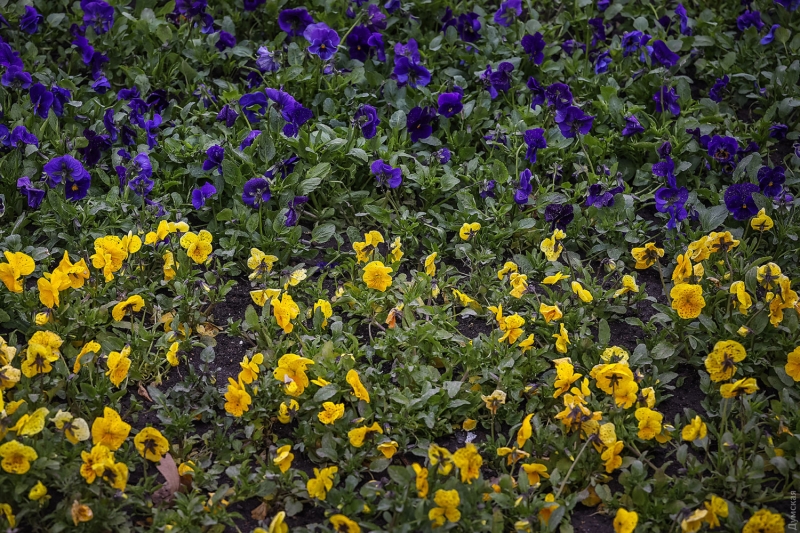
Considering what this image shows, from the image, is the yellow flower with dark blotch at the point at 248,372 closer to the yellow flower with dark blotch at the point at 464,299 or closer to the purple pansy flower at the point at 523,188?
the yellow flower with dark blotch at the point at 464,299

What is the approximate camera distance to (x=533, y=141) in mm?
3883

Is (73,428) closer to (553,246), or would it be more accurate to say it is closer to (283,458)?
(283,458)

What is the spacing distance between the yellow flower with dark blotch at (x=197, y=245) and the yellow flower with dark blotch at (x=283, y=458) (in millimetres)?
963

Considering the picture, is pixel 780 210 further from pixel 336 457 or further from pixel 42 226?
pixel 42 226

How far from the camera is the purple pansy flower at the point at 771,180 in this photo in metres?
3.69

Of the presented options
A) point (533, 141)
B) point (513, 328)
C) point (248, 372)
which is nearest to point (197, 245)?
point (248, 372)

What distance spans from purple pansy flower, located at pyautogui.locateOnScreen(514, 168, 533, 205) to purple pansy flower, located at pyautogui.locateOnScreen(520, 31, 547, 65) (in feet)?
3.58

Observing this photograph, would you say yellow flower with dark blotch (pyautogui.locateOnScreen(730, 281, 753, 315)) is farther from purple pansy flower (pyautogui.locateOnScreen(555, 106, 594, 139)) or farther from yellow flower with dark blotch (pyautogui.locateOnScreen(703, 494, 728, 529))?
purple pansy flower (pyautogui.locateOnScreen(555, 106, 594, 139))

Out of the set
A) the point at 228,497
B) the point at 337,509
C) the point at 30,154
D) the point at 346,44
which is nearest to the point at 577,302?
the point at 337,509

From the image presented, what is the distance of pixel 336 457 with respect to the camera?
8.99 ft

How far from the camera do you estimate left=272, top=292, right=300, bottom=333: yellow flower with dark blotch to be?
2994 millimetres

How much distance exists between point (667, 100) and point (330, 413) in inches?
99.8

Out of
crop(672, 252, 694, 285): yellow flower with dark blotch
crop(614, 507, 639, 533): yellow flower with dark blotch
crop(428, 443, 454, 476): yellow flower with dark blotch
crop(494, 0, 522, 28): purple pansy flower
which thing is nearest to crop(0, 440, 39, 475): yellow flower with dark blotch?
crop(428, 443, 454, 476): yellow flower with dark blotch

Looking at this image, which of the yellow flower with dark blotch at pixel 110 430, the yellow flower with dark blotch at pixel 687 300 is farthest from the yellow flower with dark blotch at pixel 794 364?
the yellow flower with dark blotch at pixel 110 430
